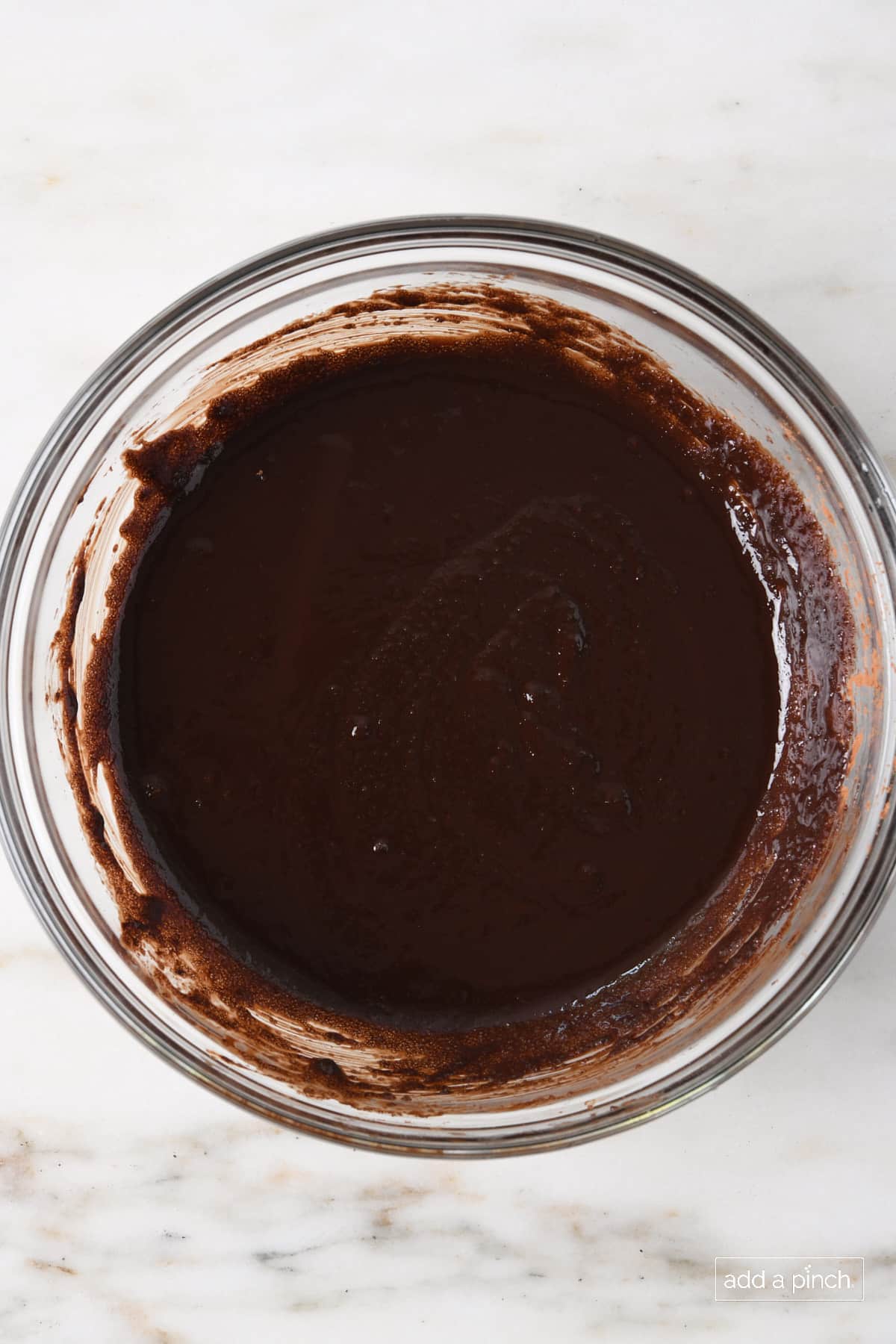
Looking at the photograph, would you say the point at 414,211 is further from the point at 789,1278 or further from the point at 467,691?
the point at 789,1278

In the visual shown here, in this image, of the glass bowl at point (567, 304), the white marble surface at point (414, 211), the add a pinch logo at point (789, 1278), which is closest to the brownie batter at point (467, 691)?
the glass bowl at point (567, 304)

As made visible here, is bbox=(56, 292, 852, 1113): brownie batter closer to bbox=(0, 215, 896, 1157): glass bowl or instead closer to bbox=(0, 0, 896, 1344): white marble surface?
bbox=(0, 215, 896, 1157): glass bowl

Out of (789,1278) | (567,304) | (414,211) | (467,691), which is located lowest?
(789,1278)

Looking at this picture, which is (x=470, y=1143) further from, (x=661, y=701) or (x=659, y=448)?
(x=659, y=448)

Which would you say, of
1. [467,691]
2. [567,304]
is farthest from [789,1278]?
[567,304]

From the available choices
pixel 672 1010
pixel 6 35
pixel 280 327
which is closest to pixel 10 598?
pixel 280 327

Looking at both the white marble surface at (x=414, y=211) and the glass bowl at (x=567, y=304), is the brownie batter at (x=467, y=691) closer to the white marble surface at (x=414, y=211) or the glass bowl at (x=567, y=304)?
the glass bowl at (x=567, y=304)

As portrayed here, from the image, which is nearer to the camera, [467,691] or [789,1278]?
[467,691]
